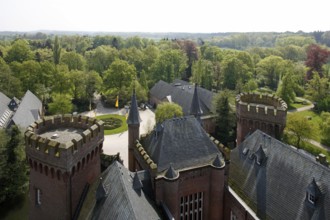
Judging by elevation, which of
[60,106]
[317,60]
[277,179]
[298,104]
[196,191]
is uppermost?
[317,60]

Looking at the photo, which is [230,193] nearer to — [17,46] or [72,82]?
[72,82]

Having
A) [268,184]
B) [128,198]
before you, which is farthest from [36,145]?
[268,184]

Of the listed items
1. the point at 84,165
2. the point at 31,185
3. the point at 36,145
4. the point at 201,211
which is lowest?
the point at 201,211

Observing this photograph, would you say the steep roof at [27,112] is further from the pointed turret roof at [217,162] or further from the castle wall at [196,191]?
the pointed turret roof at [217,162]

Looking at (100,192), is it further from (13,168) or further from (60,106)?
(60,106)

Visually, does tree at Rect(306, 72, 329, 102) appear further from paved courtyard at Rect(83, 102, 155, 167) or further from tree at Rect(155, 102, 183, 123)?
tree at Rect(155, 102, 183, 123)

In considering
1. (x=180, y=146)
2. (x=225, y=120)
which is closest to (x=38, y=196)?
(x=180, y=146)
